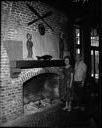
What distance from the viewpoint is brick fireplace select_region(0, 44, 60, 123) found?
5.63 m

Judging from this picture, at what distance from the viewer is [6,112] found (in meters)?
5.74

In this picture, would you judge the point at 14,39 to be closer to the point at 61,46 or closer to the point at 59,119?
the point at 61,46

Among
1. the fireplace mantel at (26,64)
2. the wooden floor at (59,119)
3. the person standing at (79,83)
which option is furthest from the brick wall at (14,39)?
the person standing at (79,83)

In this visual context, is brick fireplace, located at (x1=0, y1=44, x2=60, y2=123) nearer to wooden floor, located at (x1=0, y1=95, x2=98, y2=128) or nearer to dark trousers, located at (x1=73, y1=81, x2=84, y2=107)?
wooden floor, located at (x1=0, y1=95, x2=98, y2=128)

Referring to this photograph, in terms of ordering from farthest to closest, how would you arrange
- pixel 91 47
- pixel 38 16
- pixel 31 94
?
1. pixel 91 47
2. pixel 31 94
3. pixel 38 16

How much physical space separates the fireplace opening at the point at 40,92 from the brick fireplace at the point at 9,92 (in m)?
0.79

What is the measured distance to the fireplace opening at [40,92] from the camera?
734 centimetres

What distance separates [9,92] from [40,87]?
2.48 m

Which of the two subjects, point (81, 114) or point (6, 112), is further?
point (81, 114)

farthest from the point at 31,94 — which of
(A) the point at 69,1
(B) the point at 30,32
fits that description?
(A) the point at 69,1

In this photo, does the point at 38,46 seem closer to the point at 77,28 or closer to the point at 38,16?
the point at 38,16

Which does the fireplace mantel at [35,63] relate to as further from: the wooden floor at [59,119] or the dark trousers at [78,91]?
the wooden floor at [59,119]

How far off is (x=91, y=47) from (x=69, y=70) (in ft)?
13.8

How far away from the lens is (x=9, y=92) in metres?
5.82
